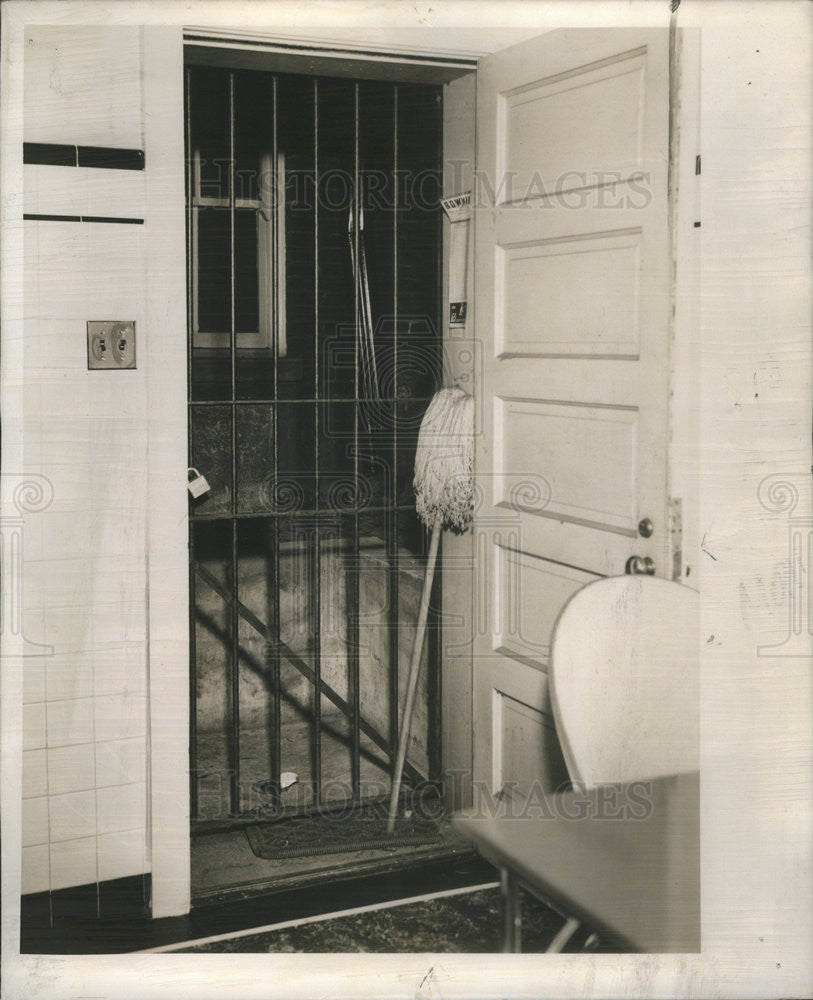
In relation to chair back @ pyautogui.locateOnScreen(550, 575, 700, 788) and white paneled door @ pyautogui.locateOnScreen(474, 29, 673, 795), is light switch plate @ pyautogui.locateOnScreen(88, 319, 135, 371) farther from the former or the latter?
chair back @ pyautogui.locateOnScreen(550, 575, 700, 788)

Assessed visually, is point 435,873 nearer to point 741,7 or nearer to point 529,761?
point 529,761

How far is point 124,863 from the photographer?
2584mm

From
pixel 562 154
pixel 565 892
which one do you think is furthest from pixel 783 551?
pixel 562 154

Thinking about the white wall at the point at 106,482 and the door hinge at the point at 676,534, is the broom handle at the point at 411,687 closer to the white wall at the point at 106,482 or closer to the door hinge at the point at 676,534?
the white wall at the point at 106,482

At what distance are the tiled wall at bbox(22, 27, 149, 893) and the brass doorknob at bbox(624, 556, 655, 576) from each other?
1.11 m

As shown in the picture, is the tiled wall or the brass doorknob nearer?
the brass doorknob

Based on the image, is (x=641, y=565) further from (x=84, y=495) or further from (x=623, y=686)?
(x=84, y=495)

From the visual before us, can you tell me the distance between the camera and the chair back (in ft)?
6.31

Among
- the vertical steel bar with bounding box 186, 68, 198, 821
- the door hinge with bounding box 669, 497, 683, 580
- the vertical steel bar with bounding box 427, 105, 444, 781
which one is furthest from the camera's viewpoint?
the vertical steel bar with bounding box 427, 105, 444, 781

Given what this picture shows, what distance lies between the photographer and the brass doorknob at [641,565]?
2.23 m

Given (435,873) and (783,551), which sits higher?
(783,551)

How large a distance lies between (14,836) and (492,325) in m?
1.64

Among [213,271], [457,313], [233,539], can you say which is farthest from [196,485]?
[213,271]

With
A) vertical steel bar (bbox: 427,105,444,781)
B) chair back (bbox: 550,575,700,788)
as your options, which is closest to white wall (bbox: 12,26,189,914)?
vertical steel bar (bbox: 427,105,444,781)
